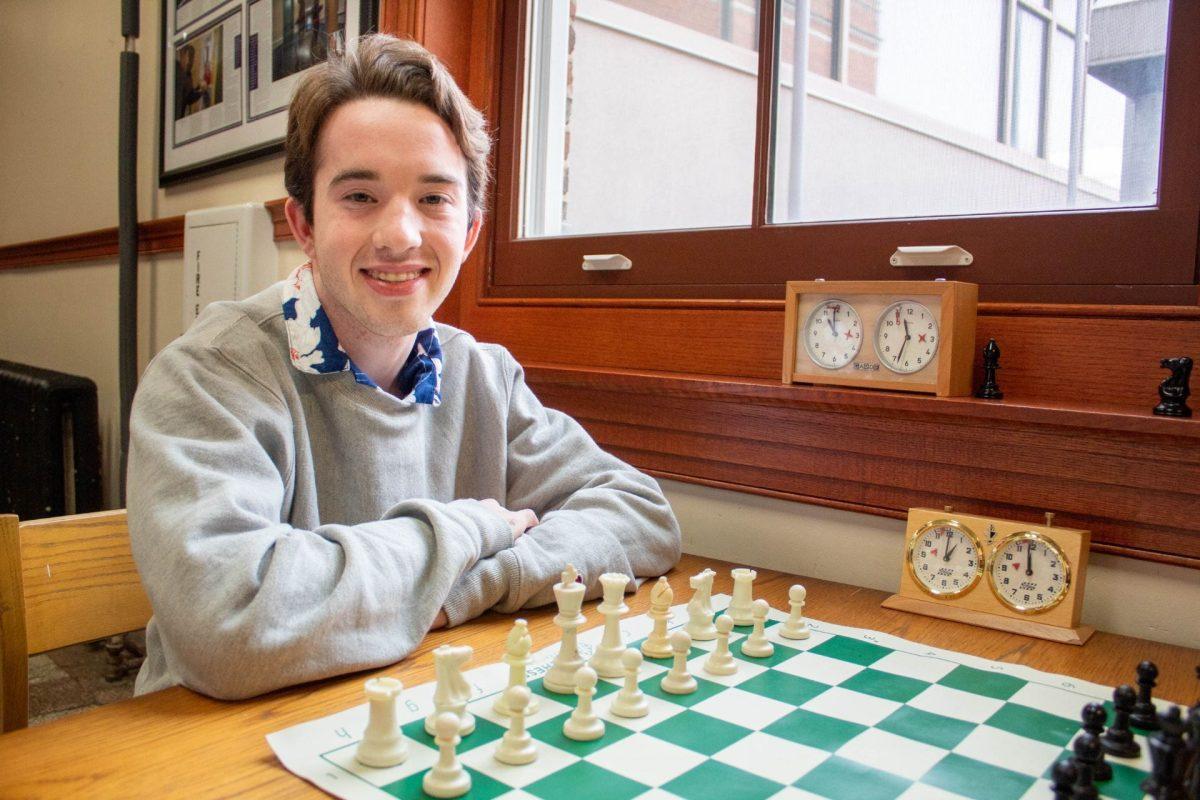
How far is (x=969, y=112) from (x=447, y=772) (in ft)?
4.00

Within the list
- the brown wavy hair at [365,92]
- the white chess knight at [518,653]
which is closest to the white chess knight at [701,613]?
the white chess knight at [518,653]

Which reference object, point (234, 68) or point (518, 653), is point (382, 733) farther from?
point (234, 68)

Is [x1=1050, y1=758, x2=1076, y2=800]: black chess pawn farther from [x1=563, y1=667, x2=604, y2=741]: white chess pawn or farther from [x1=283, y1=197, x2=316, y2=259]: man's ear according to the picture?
[x1=283, y1=197, x2=316, y2=259]: man's ear

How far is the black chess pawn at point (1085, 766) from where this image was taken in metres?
0.69

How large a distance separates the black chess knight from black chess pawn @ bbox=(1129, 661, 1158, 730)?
35 cm

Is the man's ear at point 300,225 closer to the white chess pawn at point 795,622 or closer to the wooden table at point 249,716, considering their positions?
the wooden table at point 249,716

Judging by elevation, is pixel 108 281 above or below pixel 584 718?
above

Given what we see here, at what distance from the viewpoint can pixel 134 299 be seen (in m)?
2.89

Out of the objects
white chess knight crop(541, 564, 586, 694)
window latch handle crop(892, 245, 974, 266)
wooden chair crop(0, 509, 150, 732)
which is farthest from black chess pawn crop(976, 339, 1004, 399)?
wooden chair crop(0, 509, 150, 732)

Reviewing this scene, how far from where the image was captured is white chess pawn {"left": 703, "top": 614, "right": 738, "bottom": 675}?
3.27ft

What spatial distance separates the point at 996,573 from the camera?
1.19m

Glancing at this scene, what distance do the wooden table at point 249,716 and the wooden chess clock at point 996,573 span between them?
0.02 m

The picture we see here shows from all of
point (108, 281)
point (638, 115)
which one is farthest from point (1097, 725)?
point (108, 281)

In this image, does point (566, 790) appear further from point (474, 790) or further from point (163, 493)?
point (163, 493)
